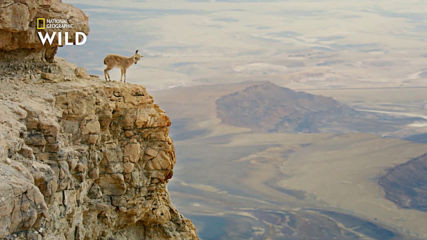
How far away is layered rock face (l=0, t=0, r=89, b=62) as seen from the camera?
1155 centimetres

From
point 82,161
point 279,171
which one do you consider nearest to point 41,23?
point 82,161

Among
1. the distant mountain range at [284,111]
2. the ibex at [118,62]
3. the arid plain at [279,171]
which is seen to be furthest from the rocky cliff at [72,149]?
the distant mountain range at [284,111]

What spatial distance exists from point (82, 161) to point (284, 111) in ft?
531

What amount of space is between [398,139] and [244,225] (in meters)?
52.8

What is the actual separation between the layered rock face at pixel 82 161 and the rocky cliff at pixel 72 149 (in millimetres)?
15

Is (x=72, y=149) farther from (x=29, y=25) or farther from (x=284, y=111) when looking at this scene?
(x=284, y=111)

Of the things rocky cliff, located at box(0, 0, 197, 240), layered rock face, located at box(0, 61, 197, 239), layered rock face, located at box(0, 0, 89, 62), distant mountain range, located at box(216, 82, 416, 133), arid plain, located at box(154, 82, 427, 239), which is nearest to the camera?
layered rock face, located at box(0, 61, 197, 239)

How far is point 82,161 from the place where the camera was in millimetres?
12109

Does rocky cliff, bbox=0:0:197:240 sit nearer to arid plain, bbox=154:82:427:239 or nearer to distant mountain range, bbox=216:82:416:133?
arid plain, bbox=154:82:427:239

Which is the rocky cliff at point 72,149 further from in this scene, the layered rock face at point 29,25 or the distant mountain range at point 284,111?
the distant mountain range at point 284,111

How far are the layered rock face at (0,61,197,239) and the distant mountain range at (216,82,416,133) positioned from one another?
140284 millimetres

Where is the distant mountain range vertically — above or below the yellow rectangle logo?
below

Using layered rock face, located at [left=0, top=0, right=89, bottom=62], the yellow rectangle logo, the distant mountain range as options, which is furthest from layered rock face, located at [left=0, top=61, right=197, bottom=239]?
the distant mountain range

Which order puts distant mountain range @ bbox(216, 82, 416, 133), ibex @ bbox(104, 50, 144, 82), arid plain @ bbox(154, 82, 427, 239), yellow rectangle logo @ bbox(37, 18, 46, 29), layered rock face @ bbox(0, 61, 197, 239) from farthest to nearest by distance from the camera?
distant mountain range @ bbox(216, 82, 416, 133), arid plain @ bbox(154, 82, 427, 239), ibex @ bbox(104, 50, 144, 82), yellow rectangle logo @ bbox(37, 18, 46, 29), layered rock face @ bbox(0, 61, 197, 239)
